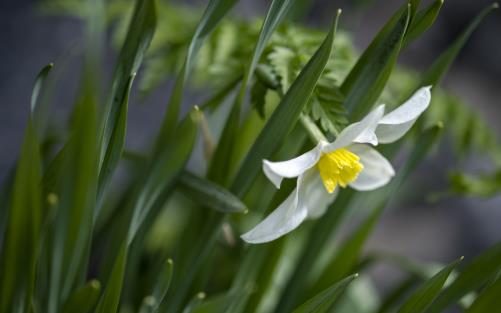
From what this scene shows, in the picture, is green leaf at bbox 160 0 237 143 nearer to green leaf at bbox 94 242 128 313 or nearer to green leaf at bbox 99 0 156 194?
green leaf at bbox 99 0 156 194

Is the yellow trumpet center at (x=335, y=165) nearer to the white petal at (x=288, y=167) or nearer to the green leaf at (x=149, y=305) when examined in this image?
the white petal at (x=288, y=167)

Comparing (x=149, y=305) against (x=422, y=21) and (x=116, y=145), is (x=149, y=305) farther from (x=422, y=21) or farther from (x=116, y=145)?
(x=422, y=21)

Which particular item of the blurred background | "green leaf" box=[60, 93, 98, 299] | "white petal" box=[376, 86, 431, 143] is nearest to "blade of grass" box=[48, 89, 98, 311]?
"green leaf" box=[60, 93, 98, 299]

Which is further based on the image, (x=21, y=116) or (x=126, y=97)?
(x=21, y=116)

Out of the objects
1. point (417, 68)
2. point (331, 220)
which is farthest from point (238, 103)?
point (417, 68)

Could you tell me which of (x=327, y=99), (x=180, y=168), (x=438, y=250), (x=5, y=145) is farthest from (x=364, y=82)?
(x=438, y=250)

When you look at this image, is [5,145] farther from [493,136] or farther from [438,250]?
[438,250]

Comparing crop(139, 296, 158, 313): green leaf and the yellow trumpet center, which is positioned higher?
crop(139, 296, 158, 313): green leaf
